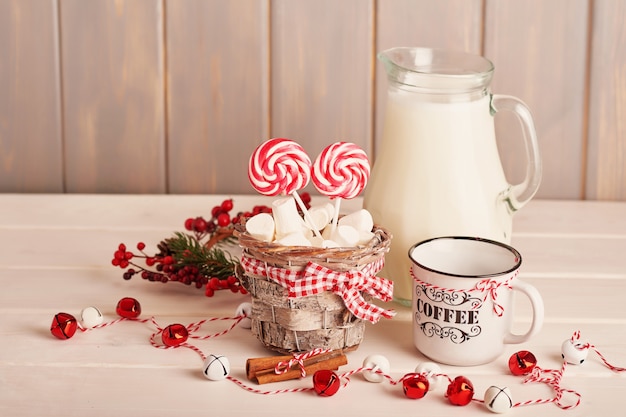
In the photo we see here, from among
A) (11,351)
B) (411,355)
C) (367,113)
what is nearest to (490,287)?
(411,355)

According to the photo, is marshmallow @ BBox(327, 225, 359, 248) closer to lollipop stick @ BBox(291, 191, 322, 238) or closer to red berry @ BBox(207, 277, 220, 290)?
lollipop stick @ BBox(291, 191, 322, 238)

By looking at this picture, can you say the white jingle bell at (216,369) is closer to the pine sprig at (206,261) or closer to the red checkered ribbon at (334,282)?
the red checkered ribbon at (334,282)

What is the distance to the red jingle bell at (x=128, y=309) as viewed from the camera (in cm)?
82

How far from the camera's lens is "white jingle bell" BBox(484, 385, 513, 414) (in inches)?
25.2

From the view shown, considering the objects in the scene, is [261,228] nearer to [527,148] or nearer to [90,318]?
[90,318]

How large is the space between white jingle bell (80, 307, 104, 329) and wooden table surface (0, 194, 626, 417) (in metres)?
0.01

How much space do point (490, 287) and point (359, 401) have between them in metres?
0.15

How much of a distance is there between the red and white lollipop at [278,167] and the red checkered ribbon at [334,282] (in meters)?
0.07

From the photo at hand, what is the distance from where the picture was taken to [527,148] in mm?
918

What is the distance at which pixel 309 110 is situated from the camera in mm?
1333

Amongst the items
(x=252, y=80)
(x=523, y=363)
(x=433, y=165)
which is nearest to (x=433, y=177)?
(x=433, y=165)

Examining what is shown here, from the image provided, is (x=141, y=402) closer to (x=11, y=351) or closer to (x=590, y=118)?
(x=11, y=351)

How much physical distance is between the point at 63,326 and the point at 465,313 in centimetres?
37

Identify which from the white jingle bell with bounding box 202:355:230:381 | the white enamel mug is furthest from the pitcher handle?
the white jingle bell with bounding box 202:355:230:381
